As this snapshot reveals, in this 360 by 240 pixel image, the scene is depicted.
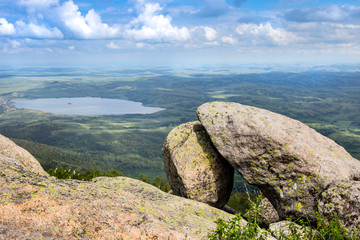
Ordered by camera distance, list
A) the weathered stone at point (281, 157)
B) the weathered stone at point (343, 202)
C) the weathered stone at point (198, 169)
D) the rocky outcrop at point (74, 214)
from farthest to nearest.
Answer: the weathered stone at point (198, 169), the weathered stone at point (281, 157), the weathered stone at point (343, 202), the rocky outcrop at point (74, 214)

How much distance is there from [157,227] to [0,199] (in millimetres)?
5024

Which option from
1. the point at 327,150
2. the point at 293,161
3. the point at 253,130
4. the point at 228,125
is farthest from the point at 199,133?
the point at 327,150

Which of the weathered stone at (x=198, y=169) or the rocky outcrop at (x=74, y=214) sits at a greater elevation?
the rocky outcrop at (x=74, y=214)

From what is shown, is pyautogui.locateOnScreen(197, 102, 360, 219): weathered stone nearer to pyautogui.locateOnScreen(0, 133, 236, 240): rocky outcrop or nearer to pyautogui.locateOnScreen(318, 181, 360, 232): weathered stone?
pyautogui.locateOnScreen(318, 181, 360, 232): weathered stone

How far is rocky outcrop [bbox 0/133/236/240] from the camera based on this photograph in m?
6.46

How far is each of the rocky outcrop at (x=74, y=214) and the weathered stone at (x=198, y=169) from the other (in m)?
9.90

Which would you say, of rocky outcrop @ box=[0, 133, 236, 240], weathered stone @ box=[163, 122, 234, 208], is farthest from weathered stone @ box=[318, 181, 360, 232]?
weathered stone @ box=[163, 122, 234, 208]

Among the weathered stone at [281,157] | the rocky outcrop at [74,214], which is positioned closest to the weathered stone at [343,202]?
the weathered stone at [281,157]

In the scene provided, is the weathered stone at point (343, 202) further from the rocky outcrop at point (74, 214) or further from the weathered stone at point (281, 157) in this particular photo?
the rocky outcrop at point (74, 214)

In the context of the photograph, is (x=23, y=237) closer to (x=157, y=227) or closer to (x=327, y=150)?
(x=157, y=227)

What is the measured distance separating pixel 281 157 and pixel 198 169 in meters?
7.27

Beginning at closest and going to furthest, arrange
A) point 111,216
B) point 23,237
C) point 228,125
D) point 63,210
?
point 23,237 → point 63,210 → point 111,216 → point 228,125

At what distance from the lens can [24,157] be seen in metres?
16.8

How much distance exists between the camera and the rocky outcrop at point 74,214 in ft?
21.2
